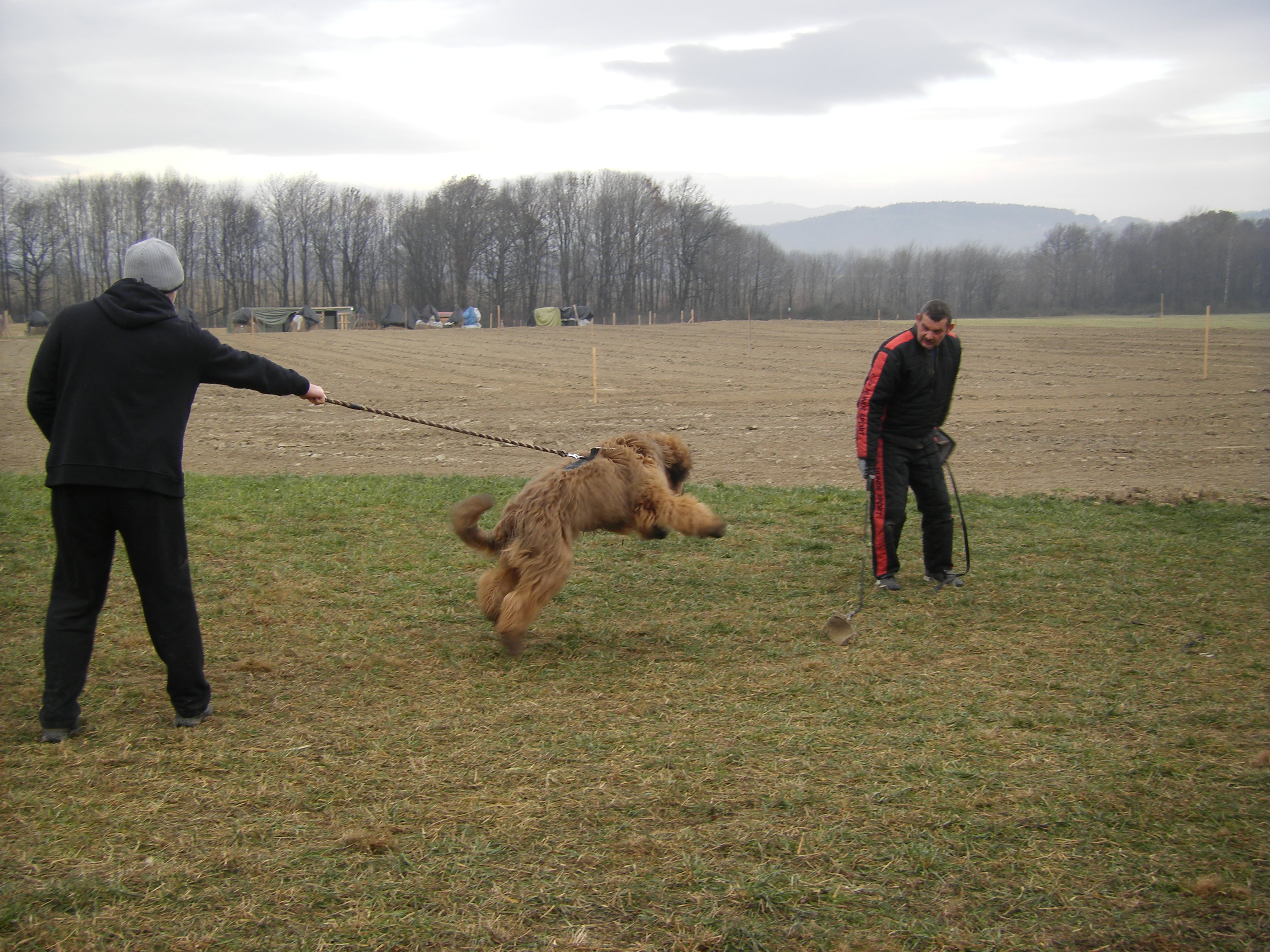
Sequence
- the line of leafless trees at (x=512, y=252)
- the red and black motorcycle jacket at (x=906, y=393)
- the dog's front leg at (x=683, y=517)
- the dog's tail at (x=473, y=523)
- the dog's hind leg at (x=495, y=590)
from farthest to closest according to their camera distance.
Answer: the line of leafless trees at (x=512, y=252)
the red and black motorcycle jacket at (x=906, y=393)
the dog's front leg at (x=683, y=517)
the dog's hind leg at (x=495, y=590)
the dog's tail at (x=473, y=523)

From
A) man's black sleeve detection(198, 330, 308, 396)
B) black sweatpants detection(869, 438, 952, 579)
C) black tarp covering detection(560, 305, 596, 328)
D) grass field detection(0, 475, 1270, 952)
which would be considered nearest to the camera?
grass field detection(0, 475, 1270, 952)

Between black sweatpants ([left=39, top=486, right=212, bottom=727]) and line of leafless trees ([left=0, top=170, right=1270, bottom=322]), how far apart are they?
54.0 metres

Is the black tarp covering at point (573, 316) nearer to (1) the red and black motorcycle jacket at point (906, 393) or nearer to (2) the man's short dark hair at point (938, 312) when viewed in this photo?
(1) the red and black motorcycle jacket at point (906, 393)

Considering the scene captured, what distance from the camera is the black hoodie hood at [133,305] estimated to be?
3.68 metres

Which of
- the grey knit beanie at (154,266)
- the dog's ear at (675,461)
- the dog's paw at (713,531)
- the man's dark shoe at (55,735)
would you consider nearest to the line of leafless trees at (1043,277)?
the dog's ear at (675,461)

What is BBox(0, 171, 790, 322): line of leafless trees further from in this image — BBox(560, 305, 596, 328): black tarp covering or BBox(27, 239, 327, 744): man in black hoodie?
BBox(27, 239, 327, 744): man in black hoodie

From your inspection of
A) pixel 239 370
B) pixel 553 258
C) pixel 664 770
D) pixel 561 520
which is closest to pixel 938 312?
pixel 561 520

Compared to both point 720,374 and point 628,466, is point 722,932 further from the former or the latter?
point 720,374

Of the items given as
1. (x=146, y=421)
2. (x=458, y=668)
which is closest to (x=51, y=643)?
(x=146, y=421)

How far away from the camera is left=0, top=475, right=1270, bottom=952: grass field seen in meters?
2.57

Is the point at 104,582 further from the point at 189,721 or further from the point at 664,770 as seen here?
the point at 664,770

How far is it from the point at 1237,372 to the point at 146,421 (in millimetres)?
22829

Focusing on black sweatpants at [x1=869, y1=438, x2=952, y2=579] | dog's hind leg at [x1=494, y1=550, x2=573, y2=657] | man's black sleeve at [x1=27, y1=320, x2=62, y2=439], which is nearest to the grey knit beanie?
man's black sleeve at [x1=27, y1=320, x2=62, y2=439]

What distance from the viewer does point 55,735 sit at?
Answer: 3.74 metres
